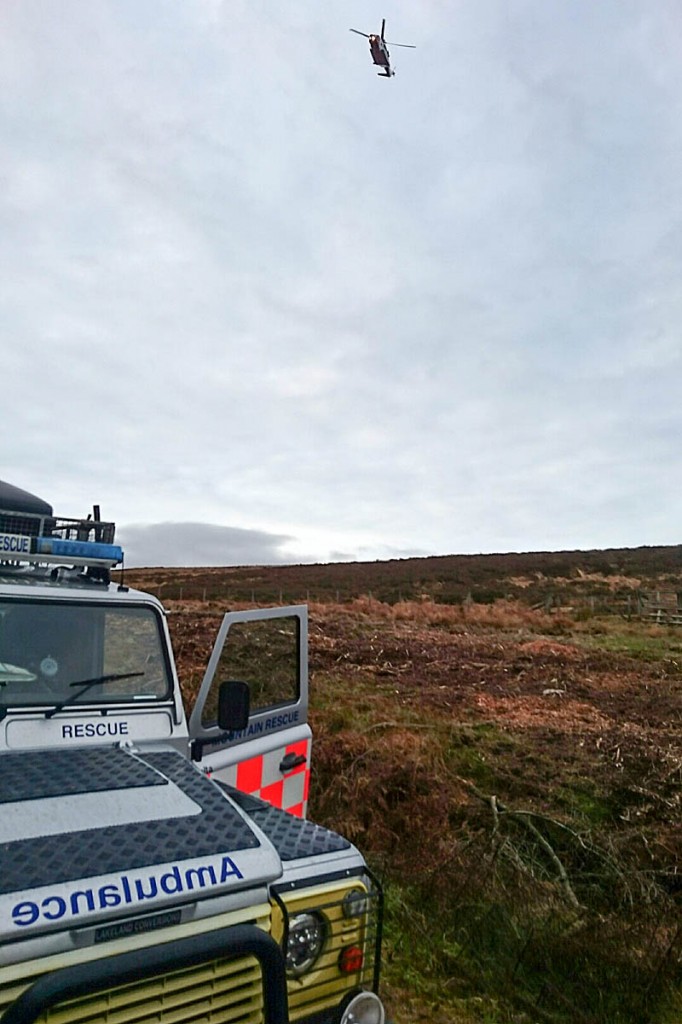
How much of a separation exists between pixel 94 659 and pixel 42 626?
1.07 feet

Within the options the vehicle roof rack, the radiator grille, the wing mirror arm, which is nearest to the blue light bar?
the vehicle roof rack

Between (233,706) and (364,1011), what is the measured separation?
153 cm

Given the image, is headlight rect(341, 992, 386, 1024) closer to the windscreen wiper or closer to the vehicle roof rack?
the windscreen wiper

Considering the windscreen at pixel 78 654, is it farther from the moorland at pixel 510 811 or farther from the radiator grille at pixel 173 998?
the moorland at pixel 510 811

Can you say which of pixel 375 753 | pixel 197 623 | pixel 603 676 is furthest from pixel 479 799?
pixel 197 623

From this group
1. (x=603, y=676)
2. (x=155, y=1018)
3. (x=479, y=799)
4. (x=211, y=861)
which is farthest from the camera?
(x=603, y=676)

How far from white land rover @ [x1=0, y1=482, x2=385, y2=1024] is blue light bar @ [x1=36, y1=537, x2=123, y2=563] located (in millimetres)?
10

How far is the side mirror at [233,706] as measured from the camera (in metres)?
3.65

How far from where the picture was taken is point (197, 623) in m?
16.6

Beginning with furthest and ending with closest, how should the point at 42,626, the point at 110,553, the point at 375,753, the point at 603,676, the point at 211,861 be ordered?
1. the point at 603,676
2. the point at 375,753
3. the point at 110,553
4. the point at 42,626
5. the point at 211,861

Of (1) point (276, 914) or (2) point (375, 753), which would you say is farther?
(2) point (375, 753)

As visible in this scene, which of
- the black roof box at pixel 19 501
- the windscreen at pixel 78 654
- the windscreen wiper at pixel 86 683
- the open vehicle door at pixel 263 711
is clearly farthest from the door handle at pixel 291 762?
the black roof box at pixel 19 501

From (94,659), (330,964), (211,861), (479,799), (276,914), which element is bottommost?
(479,799)

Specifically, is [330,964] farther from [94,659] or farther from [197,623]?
[197,623]
